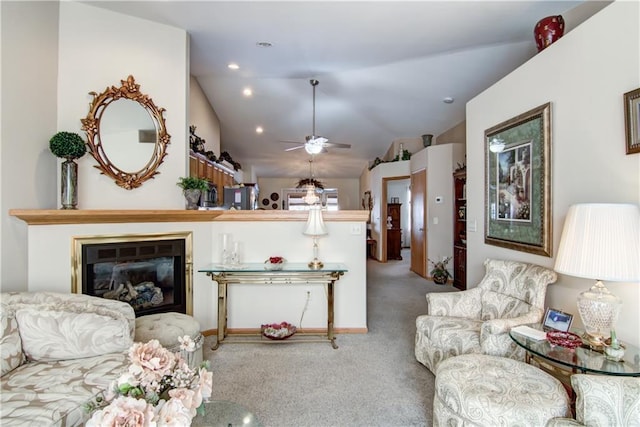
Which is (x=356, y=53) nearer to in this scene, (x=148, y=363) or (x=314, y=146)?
(x=314, y=146)

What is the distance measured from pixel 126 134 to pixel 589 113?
11.8 ft

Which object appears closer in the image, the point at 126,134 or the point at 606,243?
the point at 606,243

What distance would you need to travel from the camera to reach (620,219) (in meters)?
1.53

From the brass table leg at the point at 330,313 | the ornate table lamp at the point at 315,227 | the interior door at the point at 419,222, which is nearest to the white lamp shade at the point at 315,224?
the ornate table lamp at the point at 315,227

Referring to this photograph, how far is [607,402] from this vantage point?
125cm

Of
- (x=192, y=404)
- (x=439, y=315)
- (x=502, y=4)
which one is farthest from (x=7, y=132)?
(x=502, y=4)

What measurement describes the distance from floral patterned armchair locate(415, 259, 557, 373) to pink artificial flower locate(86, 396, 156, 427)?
1.95m

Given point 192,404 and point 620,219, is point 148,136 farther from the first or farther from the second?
point 620,219

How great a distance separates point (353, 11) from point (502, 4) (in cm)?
126

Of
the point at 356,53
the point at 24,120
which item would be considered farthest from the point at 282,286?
the point at 356,53

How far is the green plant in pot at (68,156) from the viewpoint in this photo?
241 cm

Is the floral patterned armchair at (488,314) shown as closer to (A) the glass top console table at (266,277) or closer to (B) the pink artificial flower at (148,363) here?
(A) the glass top console table at (266,277)

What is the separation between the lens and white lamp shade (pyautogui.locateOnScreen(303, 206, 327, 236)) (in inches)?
126

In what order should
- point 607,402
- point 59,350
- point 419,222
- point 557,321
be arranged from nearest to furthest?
point 607,402
point 59,350
point 557,321
point 419,222
